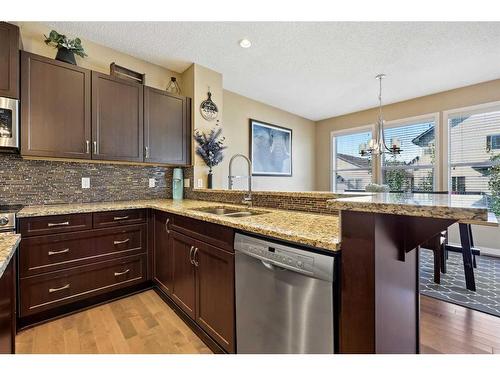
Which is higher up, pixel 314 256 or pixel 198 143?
pixel 198 143

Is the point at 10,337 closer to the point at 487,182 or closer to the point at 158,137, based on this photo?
the point at 158,137

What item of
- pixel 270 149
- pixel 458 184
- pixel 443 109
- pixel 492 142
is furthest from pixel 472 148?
pixel 270 149

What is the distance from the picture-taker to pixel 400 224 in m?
0.97

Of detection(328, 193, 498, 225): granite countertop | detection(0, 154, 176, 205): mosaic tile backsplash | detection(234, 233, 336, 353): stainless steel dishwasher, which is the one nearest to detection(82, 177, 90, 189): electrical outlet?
detection(0, 154, 176, 205): mosaic tile backsplash

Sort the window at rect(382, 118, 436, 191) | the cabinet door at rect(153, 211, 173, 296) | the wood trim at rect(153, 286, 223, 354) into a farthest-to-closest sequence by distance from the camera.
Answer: the window at rect(382, 118, 436, 191), the cabinet door at rect(153, 211, 173, 296), the wood trim at rect(153, 286, 223, 354)

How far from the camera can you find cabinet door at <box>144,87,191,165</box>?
8.79ft

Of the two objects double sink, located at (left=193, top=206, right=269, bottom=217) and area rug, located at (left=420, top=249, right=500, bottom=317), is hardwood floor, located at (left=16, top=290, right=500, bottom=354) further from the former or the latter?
double sink, located at (left=193, top=206, right=269, bottom=217)

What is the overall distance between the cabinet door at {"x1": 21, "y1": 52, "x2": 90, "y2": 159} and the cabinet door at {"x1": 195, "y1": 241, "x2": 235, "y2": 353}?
1.58 m

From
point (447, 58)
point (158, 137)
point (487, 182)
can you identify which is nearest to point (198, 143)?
point (158, 137)

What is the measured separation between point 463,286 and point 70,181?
4.19 m

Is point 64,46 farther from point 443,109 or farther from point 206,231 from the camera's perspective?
point 443,109

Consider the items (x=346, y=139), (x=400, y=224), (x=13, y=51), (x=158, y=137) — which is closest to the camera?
(x=400, y=224)

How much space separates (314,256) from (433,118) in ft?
14.9

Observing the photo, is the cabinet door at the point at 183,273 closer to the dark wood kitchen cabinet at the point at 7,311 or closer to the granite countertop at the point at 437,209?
the dark wood kitchen cabinet at the point at 7,311
